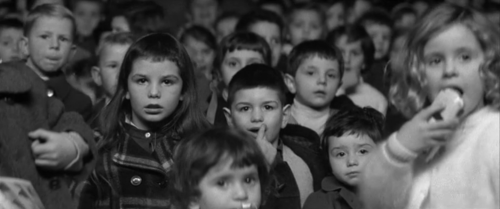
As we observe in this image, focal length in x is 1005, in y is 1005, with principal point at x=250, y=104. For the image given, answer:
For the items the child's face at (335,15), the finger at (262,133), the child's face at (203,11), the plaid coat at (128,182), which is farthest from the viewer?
the child's face at (203,11)

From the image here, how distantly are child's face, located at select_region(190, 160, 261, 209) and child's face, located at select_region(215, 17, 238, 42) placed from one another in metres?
5.96

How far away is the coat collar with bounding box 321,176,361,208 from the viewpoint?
5555 millimetres

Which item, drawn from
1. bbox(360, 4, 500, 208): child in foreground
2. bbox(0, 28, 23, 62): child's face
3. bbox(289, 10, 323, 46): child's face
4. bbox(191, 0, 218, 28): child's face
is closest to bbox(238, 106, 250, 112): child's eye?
bbox(360, 4, 500, 208): child in foreground

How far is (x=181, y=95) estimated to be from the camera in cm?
514

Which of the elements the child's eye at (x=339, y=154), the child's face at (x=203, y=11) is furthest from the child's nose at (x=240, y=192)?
the child's face at (x=203, y=11)

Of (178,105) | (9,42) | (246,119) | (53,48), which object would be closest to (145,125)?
(178,105)

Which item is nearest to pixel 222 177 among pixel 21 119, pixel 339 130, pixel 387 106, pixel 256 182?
pixel 256 182

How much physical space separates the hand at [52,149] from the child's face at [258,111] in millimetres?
1093

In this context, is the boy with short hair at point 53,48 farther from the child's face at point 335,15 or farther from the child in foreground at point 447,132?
the child's face at point 335,15

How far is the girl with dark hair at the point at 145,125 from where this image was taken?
4859 mm

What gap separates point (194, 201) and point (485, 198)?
1.23 m

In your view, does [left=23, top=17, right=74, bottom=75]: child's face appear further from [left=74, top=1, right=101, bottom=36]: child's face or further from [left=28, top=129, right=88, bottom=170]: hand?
[left=74, top=1, right=101, bottom=36]: child's face

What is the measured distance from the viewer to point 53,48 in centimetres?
665

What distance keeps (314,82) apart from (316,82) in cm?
2
